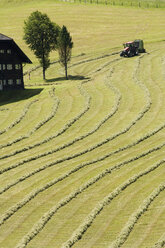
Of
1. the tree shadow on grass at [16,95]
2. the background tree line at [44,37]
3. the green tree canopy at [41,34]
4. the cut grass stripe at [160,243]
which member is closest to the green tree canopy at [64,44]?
the background tree line at [44,37]

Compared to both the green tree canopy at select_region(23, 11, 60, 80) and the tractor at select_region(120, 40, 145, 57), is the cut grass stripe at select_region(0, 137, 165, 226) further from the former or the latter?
the tractor at select_region(120, 40, 145, 57)

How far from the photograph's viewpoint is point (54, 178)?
39281mm

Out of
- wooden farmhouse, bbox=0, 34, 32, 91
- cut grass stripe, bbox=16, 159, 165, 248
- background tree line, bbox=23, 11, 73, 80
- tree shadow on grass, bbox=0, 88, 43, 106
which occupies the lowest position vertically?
cut grass stripe, bbox=16, 159, 165, 248

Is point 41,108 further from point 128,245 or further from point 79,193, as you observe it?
point 128,245

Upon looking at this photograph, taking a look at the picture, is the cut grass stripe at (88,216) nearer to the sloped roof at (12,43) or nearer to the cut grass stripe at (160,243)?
the cut grass stripe at (160,243)

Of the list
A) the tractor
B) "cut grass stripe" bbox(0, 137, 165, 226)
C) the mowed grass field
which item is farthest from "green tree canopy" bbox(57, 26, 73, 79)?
"cut grass stripe" bbox(0, 137, 165, 226)

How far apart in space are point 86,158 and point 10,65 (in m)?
42.2

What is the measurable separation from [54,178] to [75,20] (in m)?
105

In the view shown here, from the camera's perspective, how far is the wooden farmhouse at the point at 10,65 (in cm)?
8075

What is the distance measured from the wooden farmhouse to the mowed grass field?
270cm

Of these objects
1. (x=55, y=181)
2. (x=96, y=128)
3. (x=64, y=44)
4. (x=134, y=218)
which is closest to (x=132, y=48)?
(x=64, y=44)

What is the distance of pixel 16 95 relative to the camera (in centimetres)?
7750

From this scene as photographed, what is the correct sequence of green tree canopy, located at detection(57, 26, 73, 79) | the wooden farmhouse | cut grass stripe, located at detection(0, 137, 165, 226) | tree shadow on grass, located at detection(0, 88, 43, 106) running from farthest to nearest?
green tree canopy, located at detection(57, 26, 73, 79) → the wooden farmhouse → tree shadow on grass, located at detection(0, 88, 43, 106) → cut grass stripe, located at detection(0, 137, 165, 226)

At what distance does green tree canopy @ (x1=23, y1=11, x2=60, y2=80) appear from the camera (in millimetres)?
90375
